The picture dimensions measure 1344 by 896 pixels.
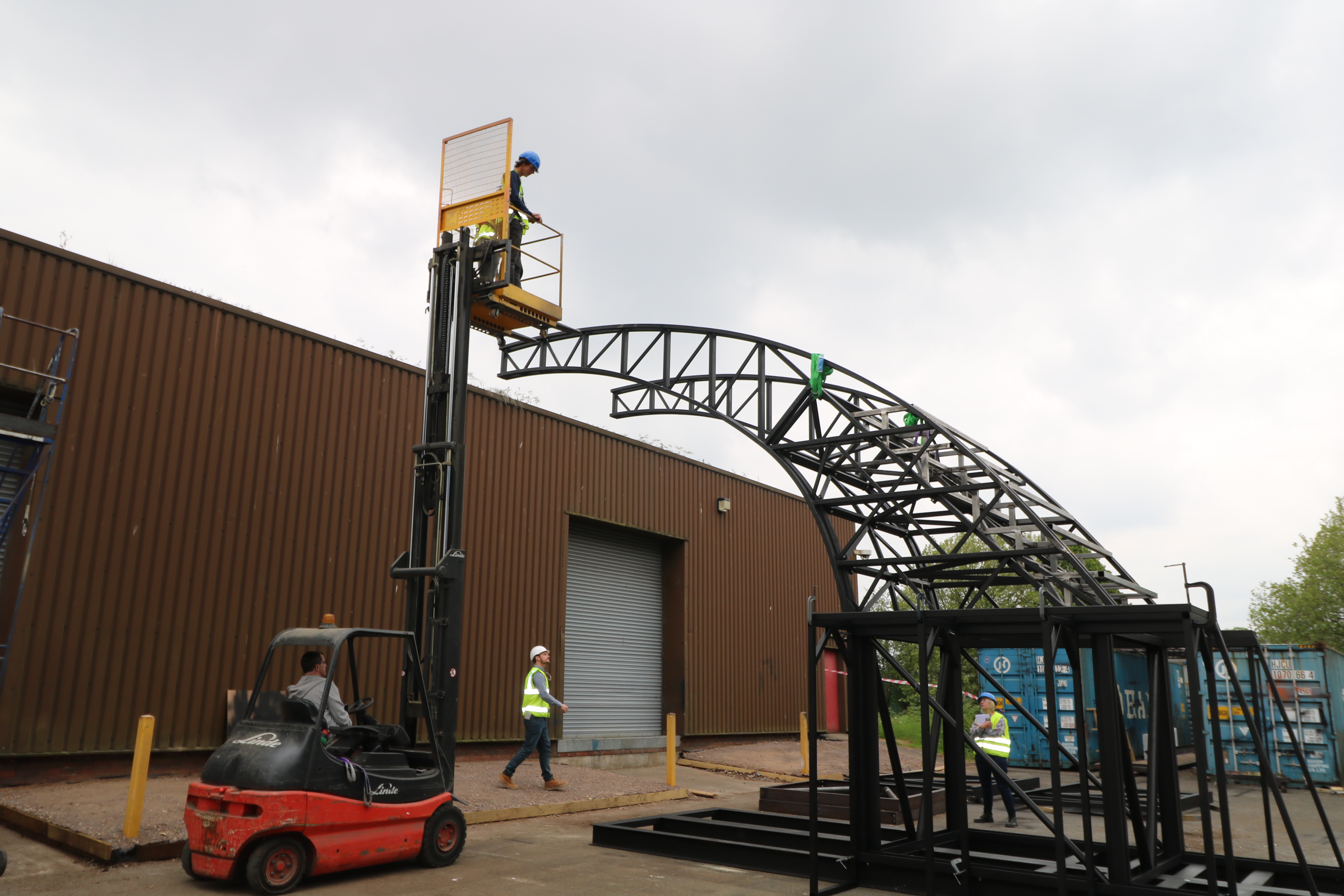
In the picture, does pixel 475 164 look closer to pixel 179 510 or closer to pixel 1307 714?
pixel 179 510

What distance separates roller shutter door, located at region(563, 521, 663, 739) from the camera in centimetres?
1894

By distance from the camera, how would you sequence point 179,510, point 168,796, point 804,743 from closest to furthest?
point 168,796
point 179,510
point 804,743

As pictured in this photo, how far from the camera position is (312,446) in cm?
1402

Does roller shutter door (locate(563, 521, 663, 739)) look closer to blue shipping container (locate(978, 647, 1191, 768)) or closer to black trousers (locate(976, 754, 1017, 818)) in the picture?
blue shipping container (locate(978, 647, 1191, 768))

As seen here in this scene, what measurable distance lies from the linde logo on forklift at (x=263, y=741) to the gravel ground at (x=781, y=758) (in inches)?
505

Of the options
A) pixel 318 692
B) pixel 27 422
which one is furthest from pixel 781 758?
pixel 27 422

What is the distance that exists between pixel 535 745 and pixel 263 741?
6066mm

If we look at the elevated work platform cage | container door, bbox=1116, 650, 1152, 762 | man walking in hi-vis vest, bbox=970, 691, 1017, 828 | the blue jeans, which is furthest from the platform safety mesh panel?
container door, bbox=1116, 650, 1152, 762

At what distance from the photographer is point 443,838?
8.53 m

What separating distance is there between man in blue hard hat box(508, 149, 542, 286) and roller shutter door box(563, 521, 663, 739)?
304 inches

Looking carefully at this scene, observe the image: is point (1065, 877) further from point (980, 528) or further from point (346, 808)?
point (980, 528)

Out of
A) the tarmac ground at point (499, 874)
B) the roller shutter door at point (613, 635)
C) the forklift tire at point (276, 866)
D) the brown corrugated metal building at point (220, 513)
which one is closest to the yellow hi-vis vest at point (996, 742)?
the tarmac ground at point (499, 874)

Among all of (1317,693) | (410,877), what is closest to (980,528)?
(410,877)

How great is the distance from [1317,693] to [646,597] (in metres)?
13.6
